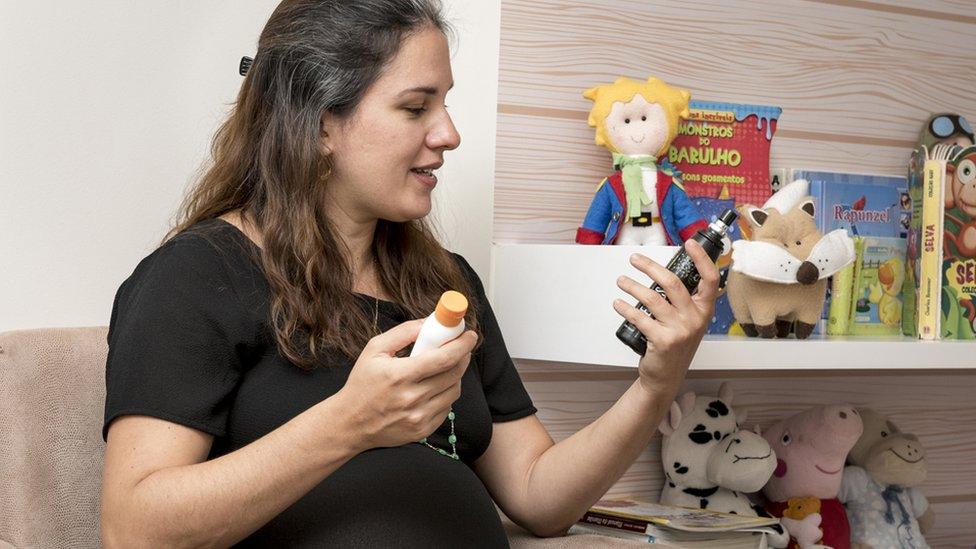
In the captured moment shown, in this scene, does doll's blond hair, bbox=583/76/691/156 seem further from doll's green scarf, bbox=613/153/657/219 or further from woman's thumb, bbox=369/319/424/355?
woman's thumb, bbox=369/319/424/355

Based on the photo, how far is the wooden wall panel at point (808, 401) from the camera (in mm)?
1689

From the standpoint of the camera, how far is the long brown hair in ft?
3.71

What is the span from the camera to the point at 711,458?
1.66m

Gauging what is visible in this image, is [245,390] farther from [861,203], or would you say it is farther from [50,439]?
[861,203]

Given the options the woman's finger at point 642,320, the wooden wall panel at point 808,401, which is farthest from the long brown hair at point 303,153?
the wooden wall panel at point 808,401

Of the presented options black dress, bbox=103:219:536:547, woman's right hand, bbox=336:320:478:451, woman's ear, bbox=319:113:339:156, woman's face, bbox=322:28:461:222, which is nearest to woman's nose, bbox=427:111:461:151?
woman's face, bbox=322:28:461:222

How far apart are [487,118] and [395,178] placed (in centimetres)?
45

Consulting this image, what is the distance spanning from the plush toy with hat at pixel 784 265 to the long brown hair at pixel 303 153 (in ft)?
1.85

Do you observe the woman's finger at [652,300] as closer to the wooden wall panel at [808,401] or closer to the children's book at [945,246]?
the wooden wall panel at [808,401]

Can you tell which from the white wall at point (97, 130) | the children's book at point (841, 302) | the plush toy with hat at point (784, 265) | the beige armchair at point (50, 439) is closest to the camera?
the beige armchair at point (50, 439)

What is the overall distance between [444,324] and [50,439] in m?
0.52

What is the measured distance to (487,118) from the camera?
160cm

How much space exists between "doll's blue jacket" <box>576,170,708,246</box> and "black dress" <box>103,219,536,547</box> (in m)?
0.52

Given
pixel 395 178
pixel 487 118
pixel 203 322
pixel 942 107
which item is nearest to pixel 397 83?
pixel 395 178
